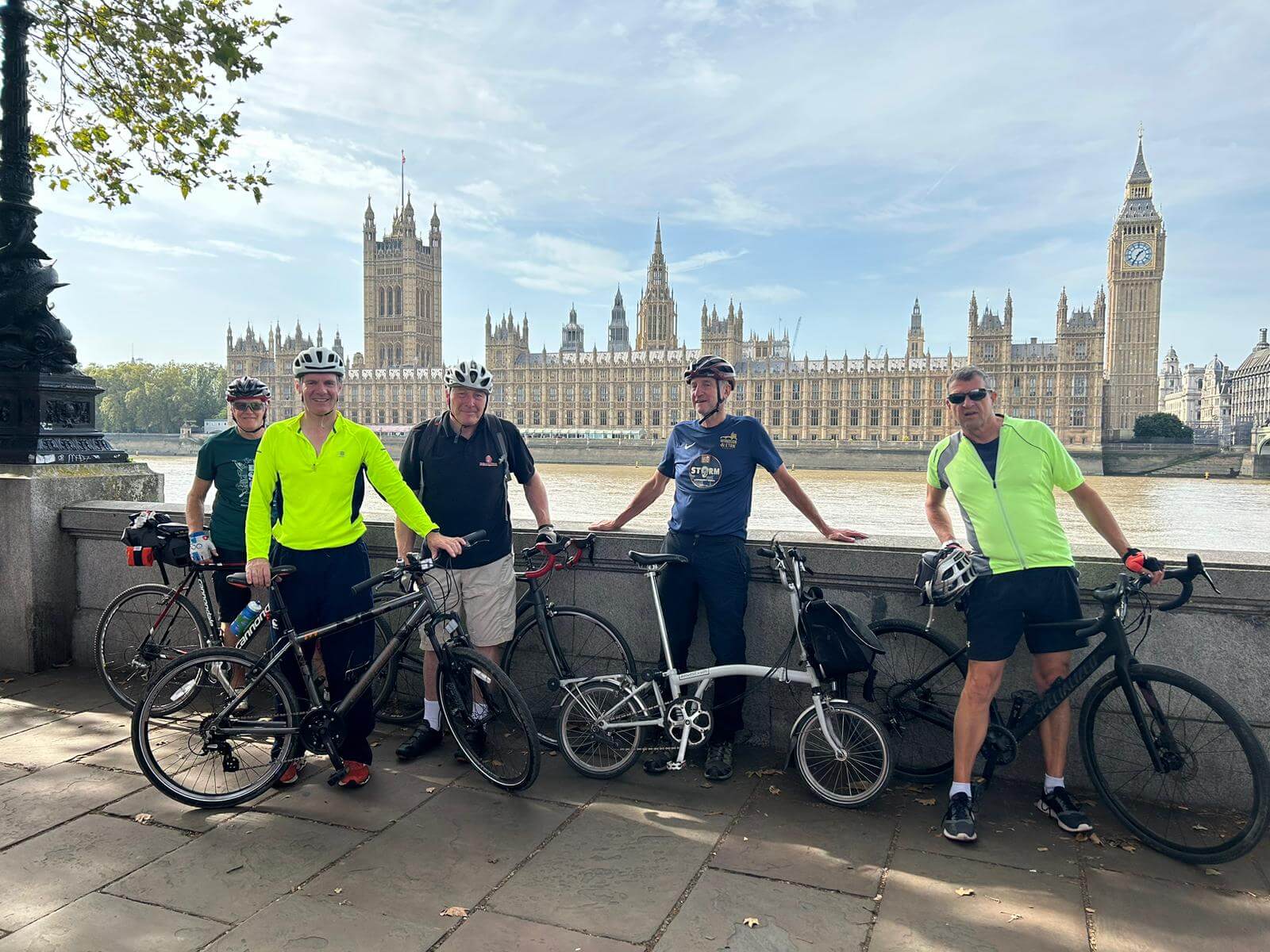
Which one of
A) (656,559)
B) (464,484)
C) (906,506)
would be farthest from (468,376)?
(906,506)

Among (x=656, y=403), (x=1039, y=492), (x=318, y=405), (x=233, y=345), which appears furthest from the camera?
(x=233, y=345)

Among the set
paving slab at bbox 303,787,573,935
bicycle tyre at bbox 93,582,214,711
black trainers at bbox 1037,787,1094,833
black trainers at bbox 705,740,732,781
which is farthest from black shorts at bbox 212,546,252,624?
black trainers at bbox 1037,787,1094,833

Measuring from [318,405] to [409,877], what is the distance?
1606 millimetres

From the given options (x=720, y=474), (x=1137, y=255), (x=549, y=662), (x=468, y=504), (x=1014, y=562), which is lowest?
(x=549, y=662)

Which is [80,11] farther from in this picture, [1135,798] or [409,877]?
[1135,798]

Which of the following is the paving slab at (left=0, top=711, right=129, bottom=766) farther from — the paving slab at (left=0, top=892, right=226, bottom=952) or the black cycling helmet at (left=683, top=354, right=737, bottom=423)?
the black cycling helmet at (left=683, top=354, right=737, bottom=423)

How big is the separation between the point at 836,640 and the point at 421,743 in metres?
1.65

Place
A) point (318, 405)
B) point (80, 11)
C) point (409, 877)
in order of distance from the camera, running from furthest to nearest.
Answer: point (80, 11)
point (318, 405)
point (409, 877)

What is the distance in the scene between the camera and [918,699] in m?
3.26

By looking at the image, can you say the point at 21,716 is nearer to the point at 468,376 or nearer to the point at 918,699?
the point at 468,376

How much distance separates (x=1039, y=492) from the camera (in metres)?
2.83

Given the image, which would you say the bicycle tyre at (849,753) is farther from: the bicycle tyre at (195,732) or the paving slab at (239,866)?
the bicycle tyre at (195,732)

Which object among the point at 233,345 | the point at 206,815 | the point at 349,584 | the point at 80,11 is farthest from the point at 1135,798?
the point at 233,345

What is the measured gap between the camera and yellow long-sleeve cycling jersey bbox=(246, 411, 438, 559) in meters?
3.11
